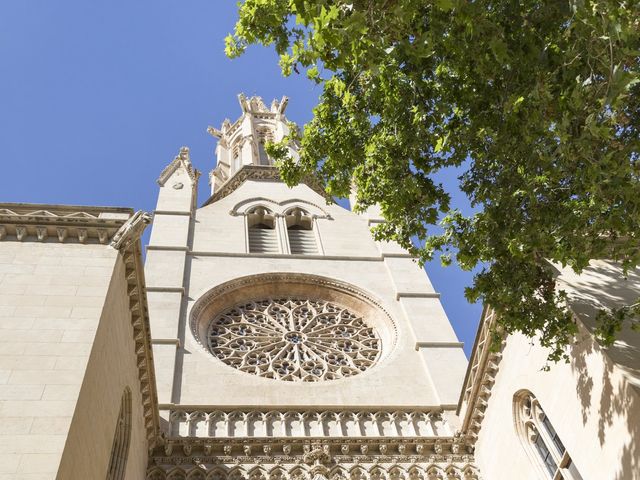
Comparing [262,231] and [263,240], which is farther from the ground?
[262,231]

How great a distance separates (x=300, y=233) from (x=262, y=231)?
1196 millimetres

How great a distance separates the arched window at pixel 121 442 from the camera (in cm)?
914

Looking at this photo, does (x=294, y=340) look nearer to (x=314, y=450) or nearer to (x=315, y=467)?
(x=314, y=450)

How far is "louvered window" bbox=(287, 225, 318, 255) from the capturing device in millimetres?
20191

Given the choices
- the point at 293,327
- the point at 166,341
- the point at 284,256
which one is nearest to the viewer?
the point at 166,341

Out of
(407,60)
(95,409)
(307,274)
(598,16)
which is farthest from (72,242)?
(307,274)

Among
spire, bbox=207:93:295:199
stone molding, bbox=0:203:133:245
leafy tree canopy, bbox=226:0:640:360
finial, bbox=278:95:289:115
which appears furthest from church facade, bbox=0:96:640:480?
finial, bbox=278:95:289:115

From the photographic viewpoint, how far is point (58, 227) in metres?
9.45

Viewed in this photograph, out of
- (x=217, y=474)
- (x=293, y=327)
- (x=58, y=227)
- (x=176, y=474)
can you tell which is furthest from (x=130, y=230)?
(x=293, y=327)

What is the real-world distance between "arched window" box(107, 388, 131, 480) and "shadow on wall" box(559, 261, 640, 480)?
610 centimetres

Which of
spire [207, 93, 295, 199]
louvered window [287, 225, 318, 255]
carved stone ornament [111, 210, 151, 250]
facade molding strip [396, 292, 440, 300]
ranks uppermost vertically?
spire [207, 93, 295, 199]

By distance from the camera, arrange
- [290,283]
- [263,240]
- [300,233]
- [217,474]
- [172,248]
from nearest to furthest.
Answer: [217,474] < [290,283] < [172,248] < [263,240] < [300,233]

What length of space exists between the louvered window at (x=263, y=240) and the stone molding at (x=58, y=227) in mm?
10294

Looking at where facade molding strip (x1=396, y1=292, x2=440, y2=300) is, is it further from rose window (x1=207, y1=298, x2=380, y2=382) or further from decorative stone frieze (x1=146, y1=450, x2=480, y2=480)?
decorative stone frieze (x1=146, y1=450, x2=480, y2=480)
